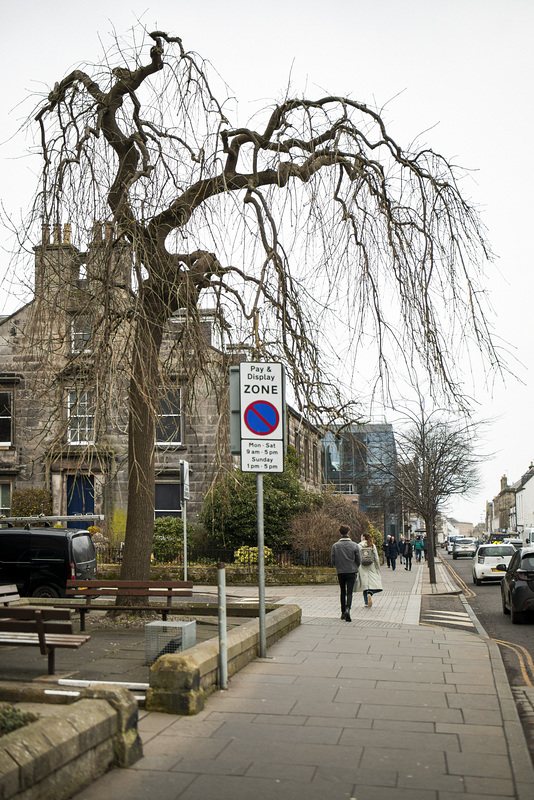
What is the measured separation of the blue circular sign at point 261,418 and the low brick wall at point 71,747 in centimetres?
408

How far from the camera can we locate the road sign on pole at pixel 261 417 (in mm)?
9039

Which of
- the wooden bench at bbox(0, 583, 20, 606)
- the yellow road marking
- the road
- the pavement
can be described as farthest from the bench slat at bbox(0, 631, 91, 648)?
the yellow road marking

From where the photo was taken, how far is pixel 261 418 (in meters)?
9.15

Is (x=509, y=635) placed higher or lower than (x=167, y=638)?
lower

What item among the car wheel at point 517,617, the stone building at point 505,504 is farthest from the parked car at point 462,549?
the stone building at point 505,504

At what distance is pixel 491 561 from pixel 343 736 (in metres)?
22.8

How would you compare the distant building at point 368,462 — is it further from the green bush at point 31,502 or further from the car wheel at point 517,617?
the green bush at point 31,502

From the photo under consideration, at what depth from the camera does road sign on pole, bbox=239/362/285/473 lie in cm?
904

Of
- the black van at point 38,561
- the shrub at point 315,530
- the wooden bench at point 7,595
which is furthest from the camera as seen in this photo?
the shrub at point 315,530

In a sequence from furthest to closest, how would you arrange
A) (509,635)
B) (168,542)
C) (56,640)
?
(168,542), (509,635), (56,640)

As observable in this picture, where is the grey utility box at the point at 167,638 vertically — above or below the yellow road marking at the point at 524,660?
above

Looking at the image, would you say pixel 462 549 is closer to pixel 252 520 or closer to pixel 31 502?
pixel 252 520

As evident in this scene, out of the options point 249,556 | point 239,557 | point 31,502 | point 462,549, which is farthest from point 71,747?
point 462,549

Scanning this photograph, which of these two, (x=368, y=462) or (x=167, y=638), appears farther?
(x=368, y=462)
